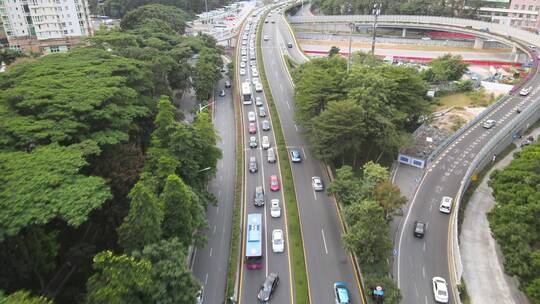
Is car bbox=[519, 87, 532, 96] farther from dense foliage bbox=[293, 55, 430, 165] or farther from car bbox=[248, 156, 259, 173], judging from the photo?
car bbox=[248, 156, 259, 173]

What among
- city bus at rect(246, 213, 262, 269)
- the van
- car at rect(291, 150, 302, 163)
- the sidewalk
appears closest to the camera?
the sidewalk

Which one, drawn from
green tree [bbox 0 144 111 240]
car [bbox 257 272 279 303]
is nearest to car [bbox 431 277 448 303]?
car [bbox 257 272 279 303]

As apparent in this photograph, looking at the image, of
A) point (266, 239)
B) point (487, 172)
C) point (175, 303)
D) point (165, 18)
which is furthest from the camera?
point (165, 18)

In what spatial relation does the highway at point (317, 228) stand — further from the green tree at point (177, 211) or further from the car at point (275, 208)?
the green tree at point (177, 211)

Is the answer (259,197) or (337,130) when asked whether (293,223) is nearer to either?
(259,197)

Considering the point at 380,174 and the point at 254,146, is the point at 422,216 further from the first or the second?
the point at 254,146

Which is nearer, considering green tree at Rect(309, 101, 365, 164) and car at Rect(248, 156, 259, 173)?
green tree at Rect(309, 101, 365, 164)

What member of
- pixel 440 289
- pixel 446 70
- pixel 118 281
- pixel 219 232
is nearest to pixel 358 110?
pixel 219 232

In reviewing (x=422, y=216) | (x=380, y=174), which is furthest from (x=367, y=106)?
(x=422, y=216)
